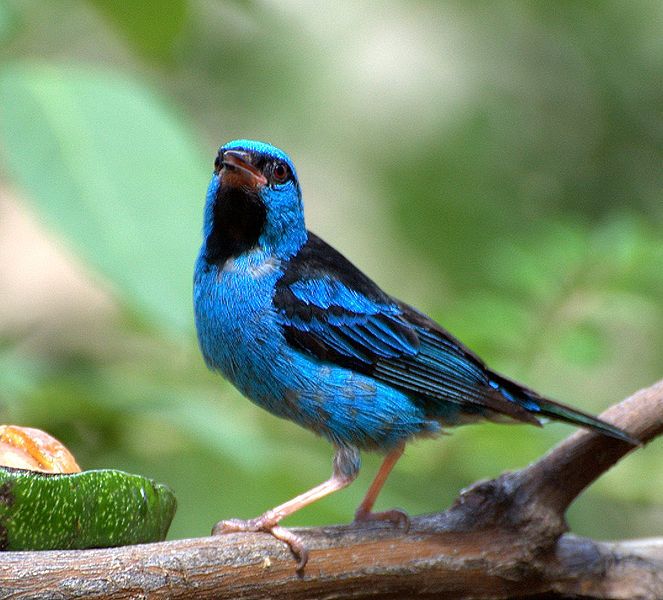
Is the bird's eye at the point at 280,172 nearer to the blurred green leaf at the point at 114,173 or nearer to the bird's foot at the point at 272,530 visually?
the blurred green leaf at the point at 114,173

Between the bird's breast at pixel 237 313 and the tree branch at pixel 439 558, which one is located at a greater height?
the bird's breast at pixel 237 313

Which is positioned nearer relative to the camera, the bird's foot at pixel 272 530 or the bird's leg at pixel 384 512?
the bird's foot at pixel 272 530

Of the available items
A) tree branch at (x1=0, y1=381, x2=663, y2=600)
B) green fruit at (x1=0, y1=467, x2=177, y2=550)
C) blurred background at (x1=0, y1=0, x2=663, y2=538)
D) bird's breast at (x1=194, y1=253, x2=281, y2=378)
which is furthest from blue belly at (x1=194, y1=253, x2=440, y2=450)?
green fruit at (x1=0, y1=467, x2=177, y2=550)

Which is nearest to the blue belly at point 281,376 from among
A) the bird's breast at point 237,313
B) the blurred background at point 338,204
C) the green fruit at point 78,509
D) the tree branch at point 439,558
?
the bird's breast at point 237,313

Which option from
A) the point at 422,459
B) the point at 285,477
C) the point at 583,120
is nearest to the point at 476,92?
Answer: the point at 583,120

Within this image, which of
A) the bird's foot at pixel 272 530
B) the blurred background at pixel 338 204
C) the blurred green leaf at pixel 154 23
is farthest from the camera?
the blurred green leaf at pixel 154 23

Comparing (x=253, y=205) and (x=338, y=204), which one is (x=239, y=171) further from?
(x=338, y=204)

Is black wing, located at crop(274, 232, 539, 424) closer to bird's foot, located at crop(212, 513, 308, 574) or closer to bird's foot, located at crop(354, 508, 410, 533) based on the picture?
bird's foot, located at crop(354, 508, 410, 533)

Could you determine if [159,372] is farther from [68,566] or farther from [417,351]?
[68,566]
